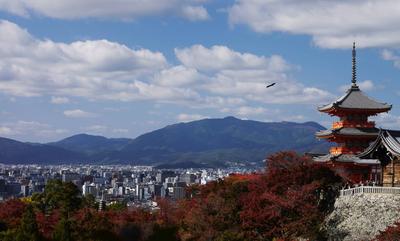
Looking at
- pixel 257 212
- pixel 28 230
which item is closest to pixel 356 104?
pixel 257 212

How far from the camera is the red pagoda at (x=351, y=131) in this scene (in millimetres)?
37625

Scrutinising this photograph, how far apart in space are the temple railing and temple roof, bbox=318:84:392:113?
996 cm

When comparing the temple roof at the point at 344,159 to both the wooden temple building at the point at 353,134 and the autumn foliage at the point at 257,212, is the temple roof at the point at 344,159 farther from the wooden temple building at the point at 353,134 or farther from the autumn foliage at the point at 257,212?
the autumn foliage at the point at 257,212

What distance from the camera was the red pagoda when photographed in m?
37.6

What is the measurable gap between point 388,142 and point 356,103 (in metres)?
10.1

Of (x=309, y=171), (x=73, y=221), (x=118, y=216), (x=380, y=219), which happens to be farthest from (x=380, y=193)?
(x=118, y=216)

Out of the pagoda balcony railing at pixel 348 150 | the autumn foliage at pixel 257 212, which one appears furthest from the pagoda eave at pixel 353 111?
the autumn foliage at pixel 257 212

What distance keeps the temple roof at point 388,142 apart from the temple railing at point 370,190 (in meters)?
1.98

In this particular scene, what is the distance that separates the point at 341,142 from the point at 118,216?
14.7m

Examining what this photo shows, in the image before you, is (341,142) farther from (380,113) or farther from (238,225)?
(238,225)

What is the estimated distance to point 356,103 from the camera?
132ft

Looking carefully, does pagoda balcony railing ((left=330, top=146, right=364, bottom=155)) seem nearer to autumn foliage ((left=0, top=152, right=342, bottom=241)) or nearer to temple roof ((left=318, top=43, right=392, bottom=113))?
temple roof ((left=318, top=43, right=392, bottom=113))

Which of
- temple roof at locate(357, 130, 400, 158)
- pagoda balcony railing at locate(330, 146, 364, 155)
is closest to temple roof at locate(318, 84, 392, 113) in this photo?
pagoda balcony railing at locate(330, 146, 364, 155)

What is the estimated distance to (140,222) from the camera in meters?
40.6
